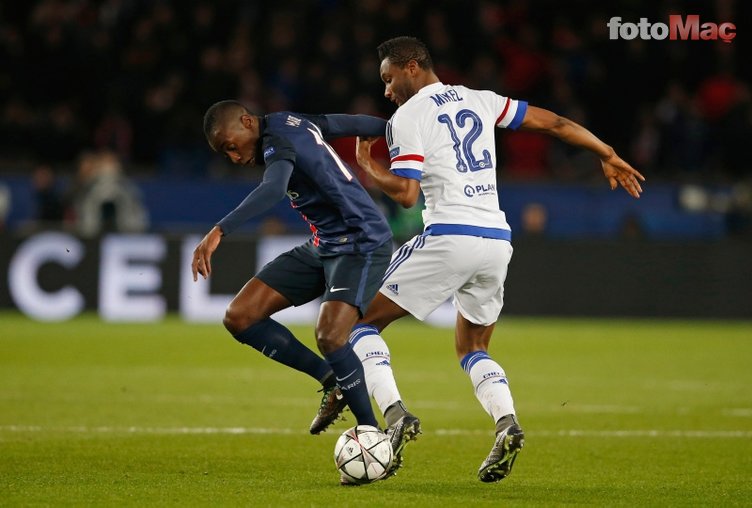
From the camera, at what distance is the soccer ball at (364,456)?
6168mm

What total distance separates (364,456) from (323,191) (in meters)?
1.31

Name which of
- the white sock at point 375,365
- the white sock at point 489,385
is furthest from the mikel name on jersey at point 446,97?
the white sock at point 489,385

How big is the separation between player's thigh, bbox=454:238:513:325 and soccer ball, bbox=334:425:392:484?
3.07 feet

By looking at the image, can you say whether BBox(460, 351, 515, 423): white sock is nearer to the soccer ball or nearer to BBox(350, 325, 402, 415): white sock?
BBox(350, 325, 402, 415): white sock

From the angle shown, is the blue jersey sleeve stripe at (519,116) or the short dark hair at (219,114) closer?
the short dark hair at (219,114)

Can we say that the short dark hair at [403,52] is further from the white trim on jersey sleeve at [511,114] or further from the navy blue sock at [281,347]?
the navy blue sock at [281,347]

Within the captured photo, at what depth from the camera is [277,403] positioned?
394 inches

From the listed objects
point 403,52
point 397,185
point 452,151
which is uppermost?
point 403,52

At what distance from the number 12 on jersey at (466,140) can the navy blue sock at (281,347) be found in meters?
1.30

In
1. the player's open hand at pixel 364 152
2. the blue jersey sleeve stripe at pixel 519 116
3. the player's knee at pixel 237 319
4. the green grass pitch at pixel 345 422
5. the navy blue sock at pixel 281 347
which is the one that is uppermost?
the blue jersey sleeve stripe at pixel 519 116

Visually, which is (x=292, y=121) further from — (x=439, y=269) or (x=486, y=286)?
(x=486, y=286)

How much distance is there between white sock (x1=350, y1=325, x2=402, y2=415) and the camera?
21.2 feet

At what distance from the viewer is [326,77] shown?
19.2 metres

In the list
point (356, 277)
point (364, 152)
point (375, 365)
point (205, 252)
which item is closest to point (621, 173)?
point (364, 152)
